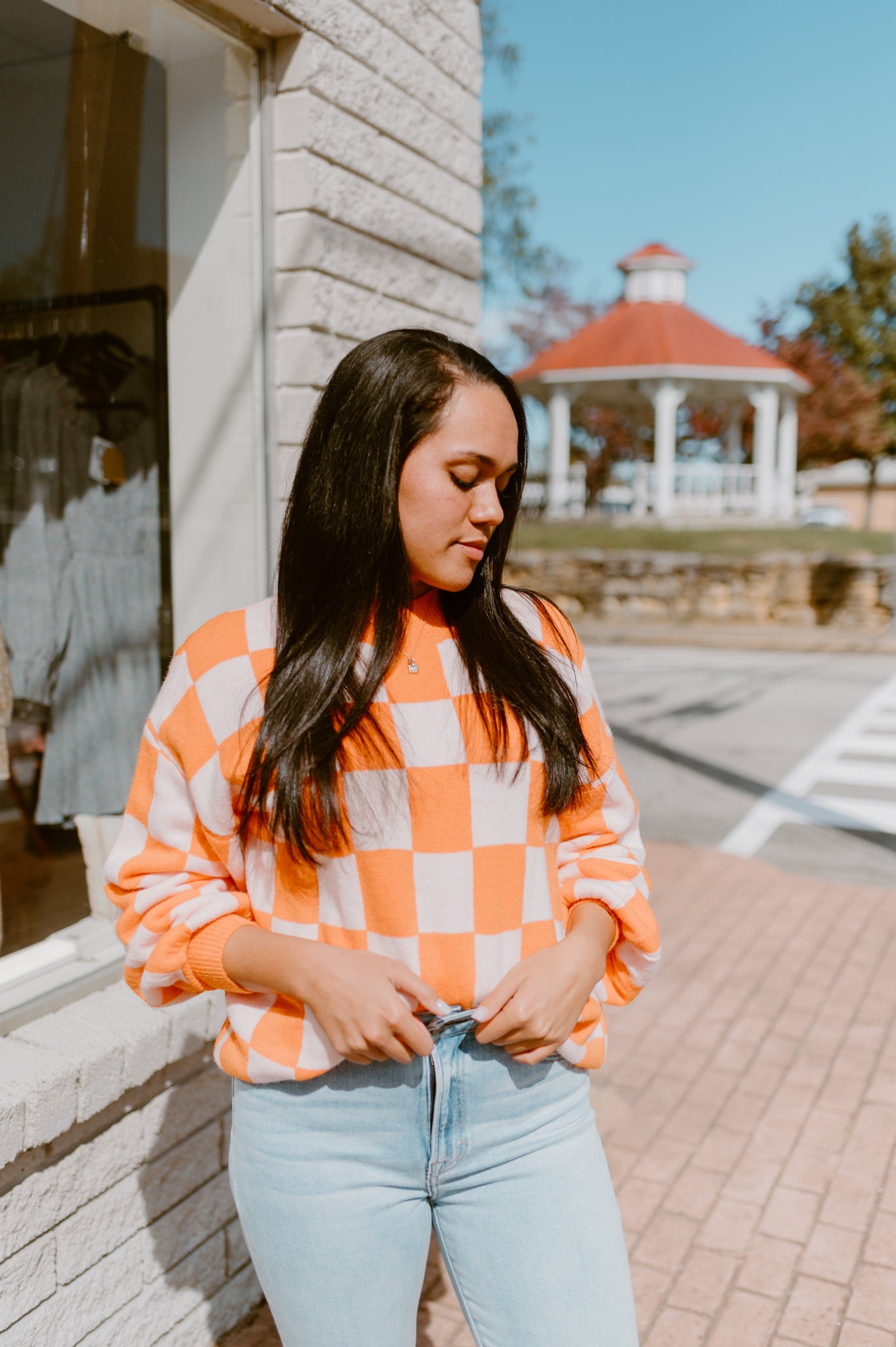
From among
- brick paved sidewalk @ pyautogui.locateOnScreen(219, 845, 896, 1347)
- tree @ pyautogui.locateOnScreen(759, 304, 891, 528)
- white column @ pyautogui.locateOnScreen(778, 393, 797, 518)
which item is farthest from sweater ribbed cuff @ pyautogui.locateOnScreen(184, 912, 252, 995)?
tree @ pyautogui.locateOnScreen(759, 304, 891, 528)

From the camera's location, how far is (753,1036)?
420 cm

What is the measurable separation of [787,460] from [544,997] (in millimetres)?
26027

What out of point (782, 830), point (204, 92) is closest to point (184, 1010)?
point (204, 92)

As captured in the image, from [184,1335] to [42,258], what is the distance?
2426 millimetres

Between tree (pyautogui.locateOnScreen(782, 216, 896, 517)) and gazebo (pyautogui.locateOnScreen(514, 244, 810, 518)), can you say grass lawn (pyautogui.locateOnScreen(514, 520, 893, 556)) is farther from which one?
tree (pyautogui.locateOnScreen(782, 216, 896, 517))

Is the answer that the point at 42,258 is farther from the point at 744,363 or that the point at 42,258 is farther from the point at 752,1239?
the point at 744,363

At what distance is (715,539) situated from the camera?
2030 centimetres

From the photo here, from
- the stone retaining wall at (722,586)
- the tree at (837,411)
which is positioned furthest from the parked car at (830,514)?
the stone retaining wall at (722,586)

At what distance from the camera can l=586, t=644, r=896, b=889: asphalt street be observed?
6914mm

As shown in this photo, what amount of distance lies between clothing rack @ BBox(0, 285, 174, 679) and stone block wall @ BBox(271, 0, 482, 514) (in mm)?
322

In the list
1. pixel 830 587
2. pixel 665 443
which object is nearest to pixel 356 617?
pixel 830 587

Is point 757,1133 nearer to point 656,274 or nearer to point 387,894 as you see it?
point 387,894

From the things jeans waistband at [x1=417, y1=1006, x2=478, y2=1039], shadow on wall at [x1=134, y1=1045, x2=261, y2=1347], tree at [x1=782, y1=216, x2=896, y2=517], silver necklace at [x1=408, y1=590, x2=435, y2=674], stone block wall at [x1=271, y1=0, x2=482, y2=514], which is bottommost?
shadow on wall at [x1=134, y1=1045, x2=261, y2=1347]

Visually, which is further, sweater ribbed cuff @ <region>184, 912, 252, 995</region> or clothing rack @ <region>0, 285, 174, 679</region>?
clothing rack @ <region>0, 285, 174, 679</region>
